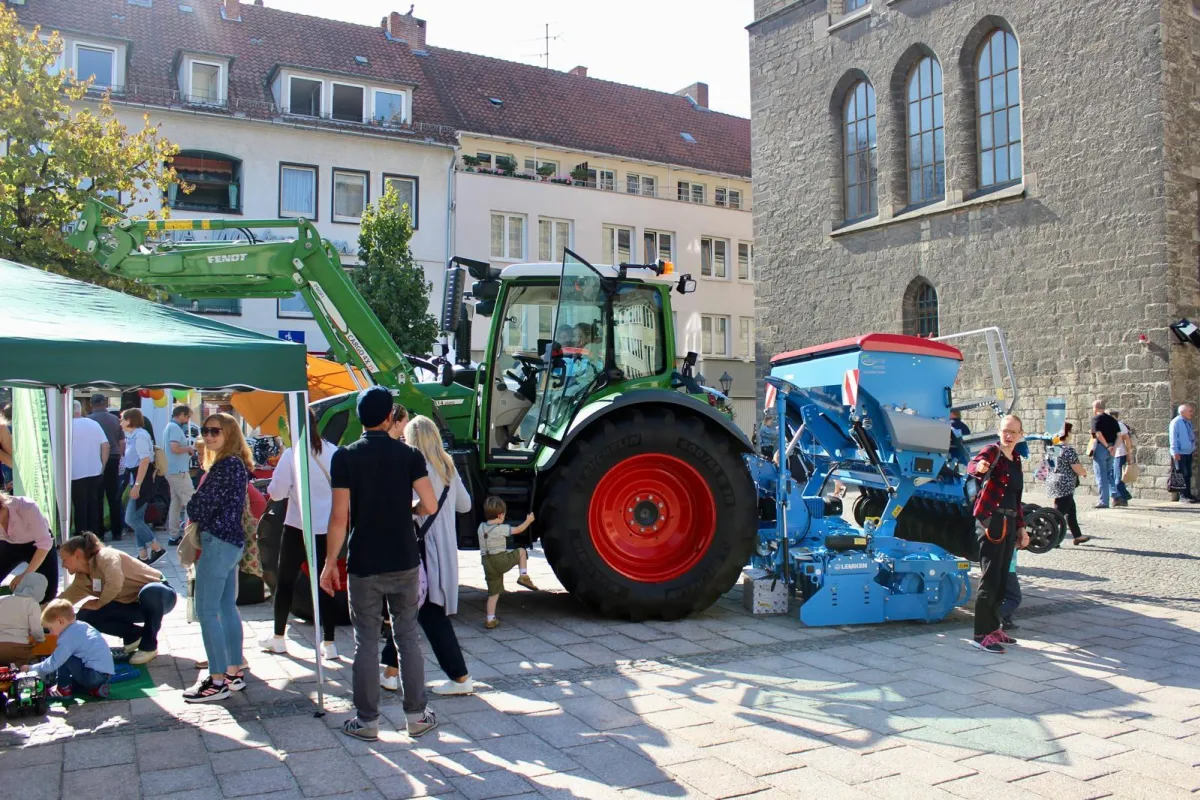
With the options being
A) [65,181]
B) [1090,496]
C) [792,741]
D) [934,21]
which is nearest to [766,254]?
[934,21]

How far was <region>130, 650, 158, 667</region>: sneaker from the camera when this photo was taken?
5965 millimetres

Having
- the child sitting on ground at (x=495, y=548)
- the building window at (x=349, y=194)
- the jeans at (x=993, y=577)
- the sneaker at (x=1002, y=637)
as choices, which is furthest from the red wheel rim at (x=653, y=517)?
the building window at (x=349, y=194)

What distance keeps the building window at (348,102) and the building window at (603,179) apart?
746cm

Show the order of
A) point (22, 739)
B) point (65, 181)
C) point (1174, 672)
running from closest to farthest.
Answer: point (22, 739)
point (1174, 672)
point (65, 181)

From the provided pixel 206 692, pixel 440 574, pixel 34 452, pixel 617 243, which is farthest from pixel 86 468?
pixel 617 243

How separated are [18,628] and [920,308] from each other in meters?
19.9

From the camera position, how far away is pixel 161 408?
Result: 20406 millimetres

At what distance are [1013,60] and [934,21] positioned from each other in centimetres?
205

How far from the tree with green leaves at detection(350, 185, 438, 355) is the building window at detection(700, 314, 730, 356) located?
12.2 m

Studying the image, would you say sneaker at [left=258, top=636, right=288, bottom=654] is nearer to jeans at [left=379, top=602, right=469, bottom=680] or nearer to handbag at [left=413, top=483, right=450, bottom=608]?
jeans at [left=379, top=602, right=469, bottom=680]

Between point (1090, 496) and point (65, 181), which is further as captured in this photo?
point (1090, 496)

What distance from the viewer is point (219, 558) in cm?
535

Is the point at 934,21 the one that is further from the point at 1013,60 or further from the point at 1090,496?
the point at 1090,496

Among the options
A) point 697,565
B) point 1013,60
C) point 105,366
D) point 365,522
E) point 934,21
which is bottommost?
point 697,565
